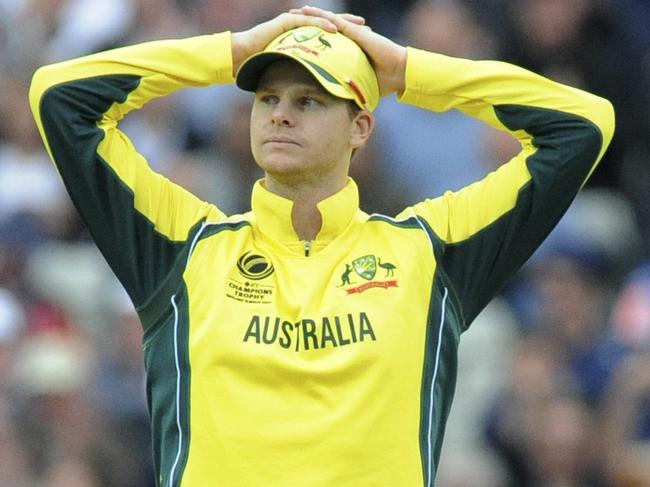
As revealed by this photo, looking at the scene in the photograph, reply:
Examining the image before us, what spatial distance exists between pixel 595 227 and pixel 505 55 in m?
1.01

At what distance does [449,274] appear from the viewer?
191 inches

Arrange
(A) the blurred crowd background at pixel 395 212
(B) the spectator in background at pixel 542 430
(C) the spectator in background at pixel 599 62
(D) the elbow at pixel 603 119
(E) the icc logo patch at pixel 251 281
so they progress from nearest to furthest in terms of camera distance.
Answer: (E) the icc logo patch at pixel 251 281
(D) the elbow at pixel 603 119
(B) the spectator in background at pixel 542 430
(A) the blurred crowd background at pixel 395 212
(C) the spectator in background at pixel 599 62

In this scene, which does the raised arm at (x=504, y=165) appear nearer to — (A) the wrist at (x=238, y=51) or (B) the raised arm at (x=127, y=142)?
(A) the wrist at (x=238, y=51)

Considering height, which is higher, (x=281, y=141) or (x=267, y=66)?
(x=267, y=66)

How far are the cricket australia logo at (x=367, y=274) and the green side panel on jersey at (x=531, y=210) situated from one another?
0.17m

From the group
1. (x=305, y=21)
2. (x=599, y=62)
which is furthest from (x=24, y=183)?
(x=305, y=21)

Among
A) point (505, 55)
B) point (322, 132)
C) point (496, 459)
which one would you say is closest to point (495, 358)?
point (496, 459)

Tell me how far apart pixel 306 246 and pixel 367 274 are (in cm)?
18

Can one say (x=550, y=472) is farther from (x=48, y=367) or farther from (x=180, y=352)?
(x=180, y=352)

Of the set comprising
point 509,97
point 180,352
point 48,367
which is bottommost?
point 48,367

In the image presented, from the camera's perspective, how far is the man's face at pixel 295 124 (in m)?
4.74

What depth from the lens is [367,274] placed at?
4.75 meters

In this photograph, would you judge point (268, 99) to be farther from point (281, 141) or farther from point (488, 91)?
point (488, 91)

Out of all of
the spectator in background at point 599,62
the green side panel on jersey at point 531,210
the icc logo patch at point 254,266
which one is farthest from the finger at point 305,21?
the spectator in background at point 599,62
